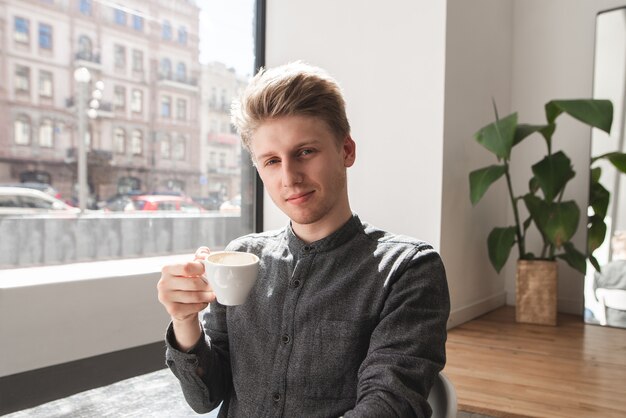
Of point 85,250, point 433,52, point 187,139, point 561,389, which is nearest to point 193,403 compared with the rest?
point 85,250

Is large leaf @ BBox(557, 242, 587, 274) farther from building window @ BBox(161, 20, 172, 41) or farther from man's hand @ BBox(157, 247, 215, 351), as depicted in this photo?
man's hand @ BBox(157, 247, 215, 351)

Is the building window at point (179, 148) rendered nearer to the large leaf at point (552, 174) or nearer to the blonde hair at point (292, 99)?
the blonde hair at point (292, 99)

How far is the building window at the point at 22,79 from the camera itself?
1836 millimetres

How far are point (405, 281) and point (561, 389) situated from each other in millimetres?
1176

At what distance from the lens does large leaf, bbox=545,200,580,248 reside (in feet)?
8.44

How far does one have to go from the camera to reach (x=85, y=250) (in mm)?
2066

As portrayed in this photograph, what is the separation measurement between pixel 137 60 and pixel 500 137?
1672 mm

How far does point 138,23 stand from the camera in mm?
2205

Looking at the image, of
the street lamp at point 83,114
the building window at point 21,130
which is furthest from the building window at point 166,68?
the building window at point 21,130

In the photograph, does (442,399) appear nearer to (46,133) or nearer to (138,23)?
(46,133)

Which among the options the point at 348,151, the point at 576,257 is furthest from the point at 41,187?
the point at 576,257

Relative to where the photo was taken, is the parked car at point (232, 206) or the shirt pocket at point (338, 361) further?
the parked car at point (232, 206)

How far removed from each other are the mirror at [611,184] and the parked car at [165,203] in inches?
82.5

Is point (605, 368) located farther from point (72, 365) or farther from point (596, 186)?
point (72, 365)
